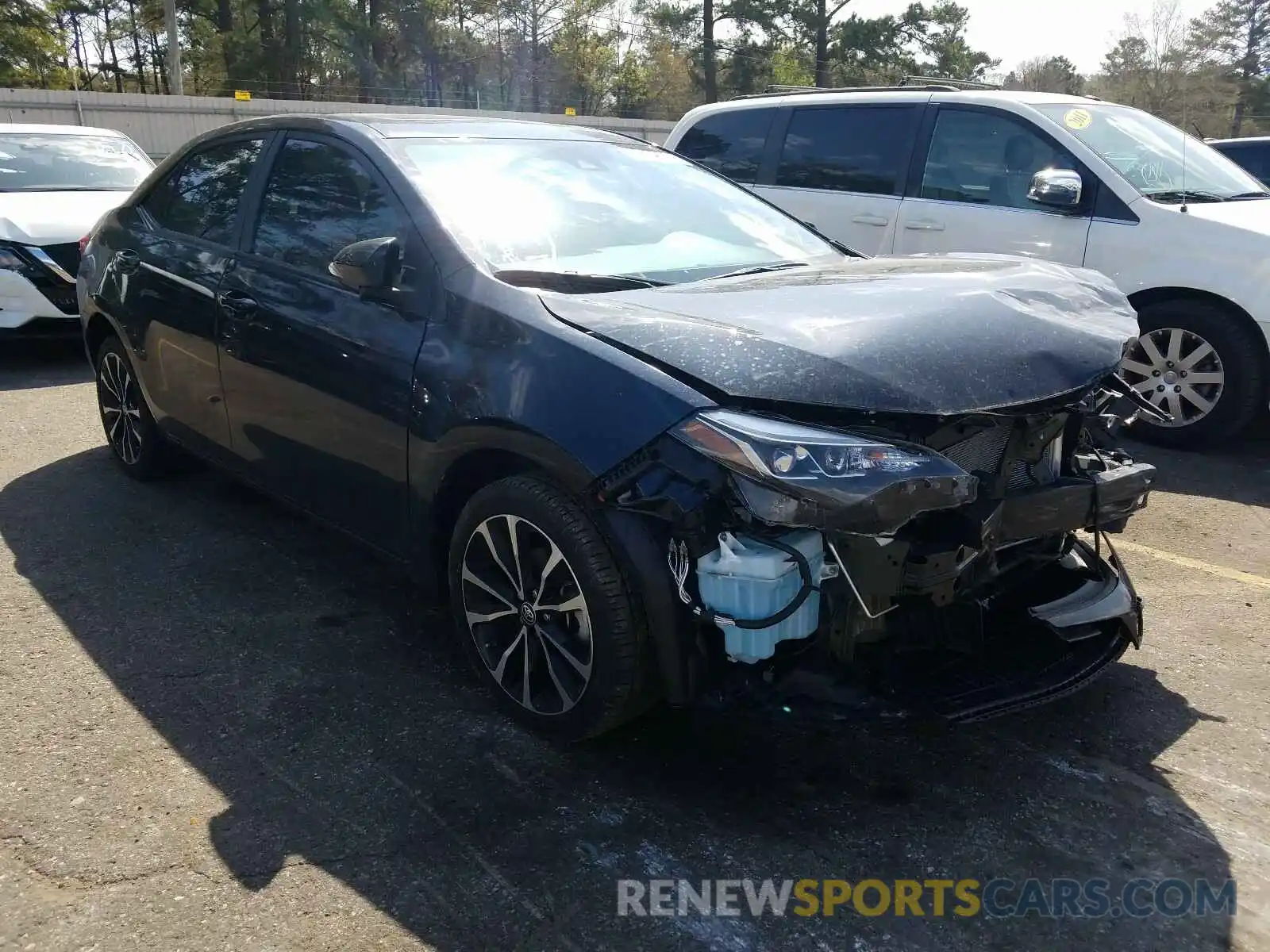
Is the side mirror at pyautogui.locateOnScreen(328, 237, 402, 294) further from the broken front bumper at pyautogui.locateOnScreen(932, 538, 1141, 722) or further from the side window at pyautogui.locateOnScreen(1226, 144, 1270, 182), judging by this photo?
the side window at pyautogui.locateOnScreen(1226, 144, 1270, 182)

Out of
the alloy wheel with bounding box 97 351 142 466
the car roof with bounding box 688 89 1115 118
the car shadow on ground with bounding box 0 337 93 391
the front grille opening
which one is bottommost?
the car shadow on ground with bounding box 0 337 93 391

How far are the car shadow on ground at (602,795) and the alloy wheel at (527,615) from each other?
192 mm

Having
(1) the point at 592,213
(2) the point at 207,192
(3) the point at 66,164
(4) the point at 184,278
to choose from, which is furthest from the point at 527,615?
(3) the point at 66,164

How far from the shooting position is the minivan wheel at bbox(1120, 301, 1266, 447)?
18.5 ft

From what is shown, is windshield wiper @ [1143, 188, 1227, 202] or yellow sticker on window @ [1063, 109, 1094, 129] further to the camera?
yellow sticker on window @ [1063, 109, 1094, 129]

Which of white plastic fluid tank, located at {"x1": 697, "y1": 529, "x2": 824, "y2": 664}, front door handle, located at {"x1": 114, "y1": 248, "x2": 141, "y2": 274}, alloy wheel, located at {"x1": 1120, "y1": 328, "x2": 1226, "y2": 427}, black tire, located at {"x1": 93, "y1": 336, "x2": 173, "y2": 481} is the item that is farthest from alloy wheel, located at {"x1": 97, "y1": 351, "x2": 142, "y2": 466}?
alloy wheel, located at {"x1": 1120, "y1": 328, "x2": 1226, "y2": 427}

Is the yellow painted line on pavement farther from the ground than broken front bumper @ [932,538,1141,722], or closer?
closer

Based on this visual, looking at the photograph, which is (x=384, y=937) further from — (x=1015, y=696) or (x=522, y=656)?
(x=1015, y=696)

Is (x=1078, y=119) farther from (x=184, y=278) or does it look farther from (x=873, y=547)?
(x=184, y=278)

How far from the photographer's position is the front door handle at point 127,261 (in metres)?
4.65

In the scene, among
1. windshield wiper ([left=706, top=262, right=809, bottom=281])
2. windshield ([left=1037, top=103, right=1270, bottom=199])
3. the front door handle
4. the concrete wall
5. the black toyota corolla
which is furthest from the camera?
the concrete wall

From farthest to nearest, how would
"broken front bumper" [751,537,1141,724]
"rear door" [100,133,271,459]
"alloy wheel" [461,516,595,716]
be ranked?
"rear door" [100,133,271,459] < "alloy wheel" [461,516,595,716] < "broken front bumper" [751,537,1141,724]

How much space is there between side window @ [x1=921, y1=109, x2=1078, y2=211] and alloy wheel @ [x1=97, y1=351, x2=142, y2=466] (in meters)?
4.80

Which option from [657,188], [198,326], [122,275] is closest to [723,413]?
[657,188]
